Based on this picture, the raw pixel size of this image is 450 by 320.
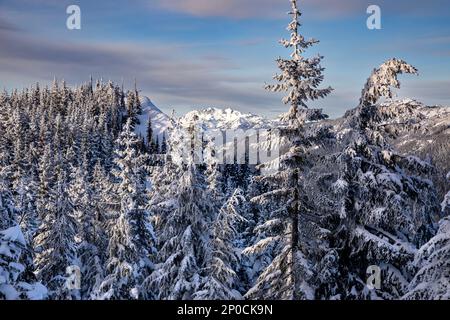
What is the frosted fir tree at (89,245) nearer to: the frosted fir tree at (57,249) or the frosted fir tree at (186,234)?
the frosted fir tree at (57,249)

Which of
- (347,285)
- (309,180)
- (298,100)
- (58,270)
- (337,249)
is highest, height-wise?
(298,100)

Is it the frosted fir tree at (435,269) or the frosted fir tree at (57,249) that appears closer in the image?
the frosted fir tree at (435,269)

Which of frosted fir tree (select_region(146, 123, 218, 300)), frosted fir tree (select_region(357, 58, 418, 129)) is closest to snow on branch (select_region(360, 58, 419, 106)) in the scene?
frosted fir tree (select_region(357, 58, 418, 129))

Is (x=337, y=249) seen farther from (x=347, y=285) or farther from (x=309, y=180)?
(x=309, y=180)

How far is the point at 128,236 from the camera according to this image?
25.2 meters

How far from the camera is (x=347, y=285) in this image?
645 inches

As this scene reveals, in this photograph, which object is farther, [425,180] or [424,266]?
[425,180]

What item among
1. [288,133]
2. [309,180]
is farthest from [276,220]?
[288,133]

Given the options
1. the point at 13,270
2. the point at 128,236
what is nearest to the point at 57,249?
the point at 128,236

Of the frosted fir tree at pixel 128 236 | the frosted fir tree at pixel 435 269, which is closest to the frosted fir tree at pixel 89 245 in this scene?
the frosted fir tree at pixel 128 236

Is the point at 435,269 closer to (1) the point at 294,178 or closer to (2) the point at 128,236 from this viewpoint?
Result: (1) the point at 294,178

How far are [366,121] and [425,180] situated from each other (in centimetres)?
290

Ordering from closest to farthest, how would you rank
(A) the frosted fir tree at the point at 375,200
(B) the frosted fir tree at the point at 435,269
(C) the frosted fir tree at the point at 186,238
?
(B) the frosted fir tree at the point at 435,269
(A) the frosted fir tree at the point at 375,200
(C) the frosted fir tree at the point at 186,238

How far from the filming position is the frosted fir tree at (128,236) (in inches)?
981
